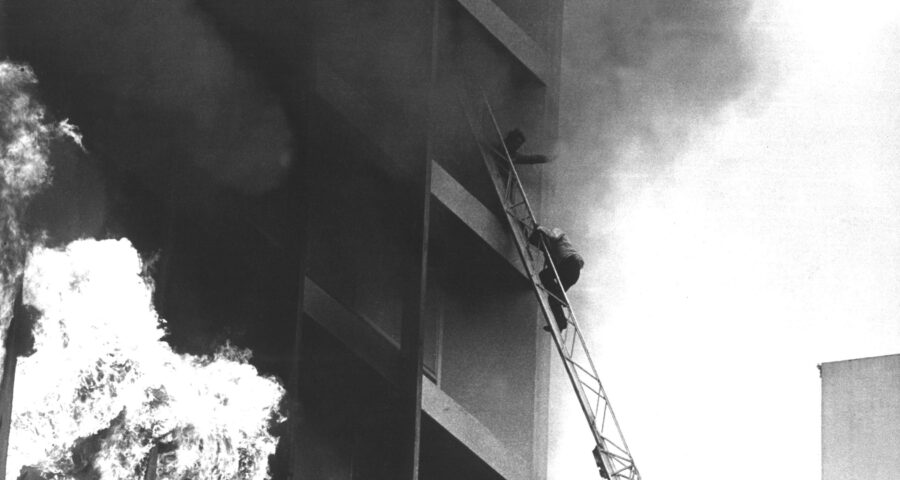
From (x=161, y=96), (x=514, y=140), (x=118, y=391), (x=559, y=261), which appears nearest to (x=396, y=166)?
(x=514, y=140)

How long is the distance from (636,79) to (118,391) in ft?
18.8

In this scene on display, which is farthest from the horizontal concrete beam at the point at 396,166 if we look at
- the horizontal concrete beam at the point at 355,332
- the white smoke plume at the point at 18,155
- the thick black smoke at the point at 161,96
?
the white smoke plume at the point at 18,155

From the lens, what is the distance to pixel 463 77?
493 inches

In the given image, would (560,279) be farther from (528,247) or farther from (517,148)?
(517,148)

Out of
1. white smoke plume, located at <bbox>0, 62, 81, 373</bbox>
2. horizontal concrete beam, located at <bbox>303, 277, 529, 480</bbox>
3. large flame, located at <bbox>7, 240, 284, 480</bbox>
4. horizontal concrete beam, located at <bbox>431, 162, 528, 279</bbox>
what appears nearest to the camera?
large flame, located at <bbox>7, 240, 284, 480</bbox>

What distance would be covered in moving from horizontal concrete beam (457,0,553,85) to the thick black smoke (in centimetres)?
198

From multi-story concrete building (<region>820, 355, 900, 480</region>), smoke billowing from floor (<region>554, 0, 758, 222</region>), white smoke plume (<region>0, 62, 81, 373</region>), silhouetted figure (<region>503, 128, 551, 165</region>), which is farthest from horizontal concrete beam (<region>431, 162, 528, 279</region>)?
multi-story concrete building (<region>820, 355, 900, 480</region>)

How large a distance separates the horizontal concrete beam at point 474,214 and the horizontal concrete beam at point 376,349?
125 centimetres

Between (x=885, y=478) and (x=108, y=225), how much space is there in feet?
34.4

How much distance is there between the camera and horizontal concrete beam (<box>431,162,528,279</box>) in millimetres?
11758

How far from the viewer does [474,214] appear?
12.2 metres

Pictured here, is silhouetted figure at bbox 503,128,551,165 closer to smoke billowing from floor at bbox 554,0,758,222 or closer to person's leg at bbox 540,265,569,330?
smoke billowing from floor at bbox 554,0,758,222

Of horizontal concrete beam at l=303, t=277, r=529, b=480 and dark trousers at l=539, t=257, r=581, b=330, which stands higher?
dark trousers at l=539, t=257, r=581, b=330

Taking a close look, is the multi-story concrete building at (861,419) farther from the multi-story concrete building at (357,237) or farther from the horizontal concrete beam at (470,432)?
the horizontal concrete beam at (470,432)
